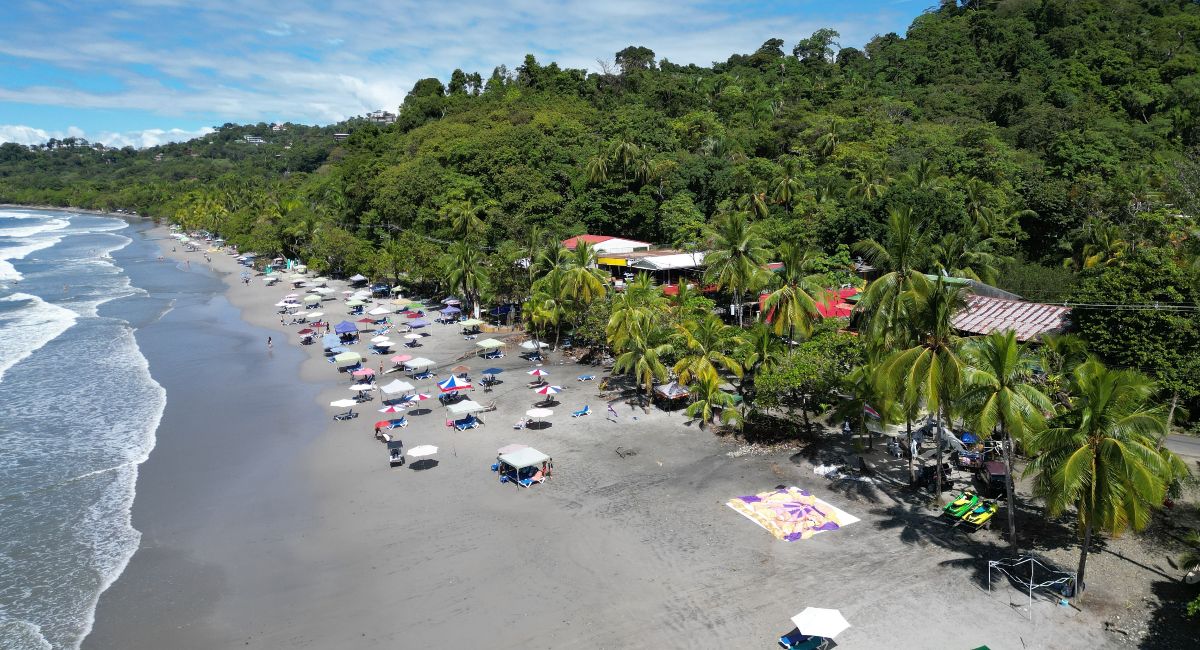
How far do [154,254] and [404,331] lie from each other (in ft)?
232

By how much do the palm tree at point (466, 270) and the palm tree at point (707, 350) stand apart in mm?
21179

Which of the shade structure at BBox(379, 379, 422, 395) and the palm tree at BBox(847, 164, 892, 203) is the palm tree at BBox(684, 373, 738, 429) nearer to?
the shade structure at BBox(379, 379, 422, 395)

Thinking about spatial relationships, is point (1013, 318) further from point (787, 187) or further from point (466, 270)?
point (466, 270)

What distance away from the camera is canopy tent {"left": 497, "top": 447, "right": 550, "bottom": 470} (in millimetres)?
→ 22406

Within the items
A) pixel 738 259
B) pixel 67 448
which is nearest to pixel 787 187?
pixel 738 259

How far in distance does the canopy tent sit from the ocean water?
11119 millimetres

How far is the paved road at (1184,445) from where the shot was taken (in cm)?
2275

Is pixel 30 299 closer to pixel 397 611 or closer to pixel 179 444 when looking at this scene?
pixel 179 444

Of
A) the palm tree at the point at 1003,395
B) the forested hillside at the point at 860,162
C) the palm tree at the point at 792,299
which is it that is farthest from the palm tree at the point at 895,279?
the palm tree at the point at 792,299

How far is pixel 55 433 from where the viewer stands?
28.5 meters

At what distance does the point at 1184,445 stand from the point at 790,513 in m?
15.1

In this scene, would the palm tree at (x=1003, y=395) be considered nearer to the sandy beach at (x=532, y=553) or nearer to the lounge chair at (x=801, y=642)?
the sandy beach at (x=532, y=553)

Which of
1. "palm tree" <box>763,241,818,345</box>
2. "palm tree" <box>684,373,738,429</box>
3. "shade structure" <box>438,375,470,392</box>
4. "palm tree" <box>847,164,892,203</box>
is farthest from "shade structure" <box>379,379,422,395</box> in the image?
"palm tree" <box>847,164,892,203</box>

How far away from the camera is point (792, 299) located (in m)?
27.9
